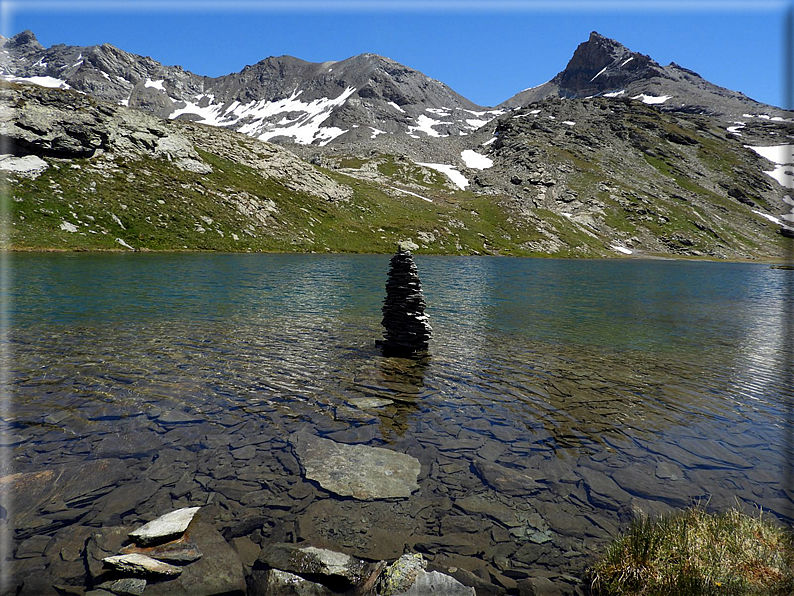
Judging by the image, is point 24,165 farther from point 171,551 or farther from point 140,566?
point 140,566

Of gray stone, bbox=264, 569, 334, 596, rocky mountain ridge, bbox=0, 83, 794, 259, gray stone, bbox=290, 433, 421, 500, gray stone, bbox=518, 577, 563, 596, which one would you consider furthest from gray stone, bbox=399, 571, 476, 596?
rocky mountain ridge, bbox=0, 83, 794, 259

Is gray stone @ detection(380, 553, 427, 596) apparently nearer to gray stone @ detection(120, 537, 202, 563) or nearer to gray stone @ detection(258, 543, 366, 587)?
gray stone @ detection(258, 543, 366, 587)

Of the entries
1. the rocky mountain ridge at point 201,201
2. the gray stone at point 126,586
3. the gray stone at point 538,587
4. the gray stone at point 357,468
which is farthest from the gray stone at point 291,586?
the rocky mountain ridge at point 201,201

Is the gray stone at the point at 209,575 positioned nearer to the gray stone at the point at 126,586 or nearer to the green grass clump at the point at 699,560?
the gray stone at the point at 126,586

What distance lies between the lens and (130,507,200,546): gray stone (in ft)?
23.4

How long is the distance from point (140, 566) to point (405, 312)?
17.6 meters

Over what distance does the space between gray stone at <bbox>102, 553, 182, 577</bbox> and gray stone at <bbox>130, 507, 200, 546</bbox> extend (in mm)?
408

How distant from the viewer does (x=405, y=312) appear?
2308 cm

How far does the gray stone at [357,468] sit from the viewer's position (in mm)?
9383

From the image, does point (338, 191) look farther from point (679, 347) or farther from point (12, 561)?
point (12, 561)

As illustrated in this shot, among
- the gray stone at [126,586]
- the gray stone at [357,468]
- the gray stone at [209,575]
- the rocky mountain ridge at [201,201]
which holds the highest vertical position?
the rocky mountain ridge at [201,201]

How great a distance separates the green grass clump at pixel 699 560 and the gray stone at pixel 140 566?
7.16 m

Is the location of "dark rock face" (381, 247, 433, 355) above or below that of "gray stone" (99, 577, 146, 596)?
above

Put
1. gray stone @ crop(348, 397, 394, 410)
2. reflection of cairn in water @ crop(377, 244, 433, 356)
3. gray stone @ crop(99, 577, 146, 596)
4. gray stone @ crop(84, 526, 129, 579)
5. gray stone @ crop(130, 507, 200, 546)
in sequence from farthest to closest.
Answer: reflection of cairn in water @ crop(377, 244, 433, 356), gray stone @ crop(348, 397, 394, 410), gray stone @ crop(130, 507, 200, 546), gray stone @ crop(84, 526, 129, 579), gray stone @ crop(99, 577, 146, 596)
